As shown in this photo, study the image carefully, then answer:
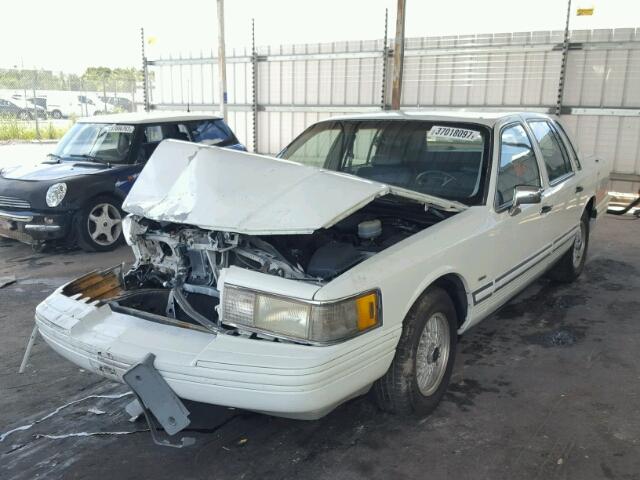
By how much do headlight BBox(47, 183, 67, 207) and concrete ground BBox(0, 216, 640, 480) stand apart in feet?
8.04

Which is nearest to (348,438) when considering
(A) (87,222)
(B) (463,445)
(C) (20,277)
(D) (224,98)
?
(B) (463,445)

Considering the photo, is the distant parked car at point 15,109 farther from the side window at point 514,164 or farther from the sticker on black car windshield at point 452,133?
the side window at point 514,164

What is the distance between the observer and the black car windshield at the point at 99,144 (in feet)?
24.4

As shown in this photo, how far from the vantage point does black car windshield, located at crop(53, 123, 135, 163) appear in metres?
7.43

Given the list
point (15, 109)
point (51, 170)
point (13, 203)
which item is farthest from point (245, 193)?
point (15, 109)

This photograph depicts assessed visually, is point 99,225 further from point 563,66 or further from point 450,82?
point 563,66

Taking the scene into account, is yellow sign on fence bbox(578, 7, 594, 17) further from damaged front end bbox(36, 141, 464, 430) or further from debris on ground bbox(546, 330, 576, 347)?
damaged front end bbox(36, 141, 464, 430)

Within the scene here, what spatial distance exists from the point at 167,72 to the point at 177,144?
12868mm

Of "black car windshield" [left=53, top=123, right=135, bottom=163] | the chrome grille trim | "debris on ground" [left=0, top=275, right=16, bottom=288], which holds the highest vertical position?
"black car windshield" [left=53, top=123, right=135, bottom=163]

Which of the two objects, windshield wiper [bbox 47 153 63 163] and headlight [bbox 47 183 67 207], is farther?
windshield wiper [bbox 47 153 63 163]

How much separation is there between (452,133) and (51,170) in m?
5.21

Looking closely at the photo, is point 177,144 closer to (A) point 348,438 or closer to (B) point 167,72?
(A) point 348,438

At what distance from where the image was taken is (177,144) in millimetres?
3482

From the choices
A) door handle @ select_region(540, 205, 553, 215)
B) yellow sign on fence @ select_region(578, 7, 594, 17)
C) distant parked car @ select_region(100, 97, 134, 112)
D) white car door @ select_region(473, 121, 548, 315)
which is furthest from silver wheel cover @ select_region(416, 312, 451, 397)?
distant parked car @ select_region(100, 97, 134, 112)
